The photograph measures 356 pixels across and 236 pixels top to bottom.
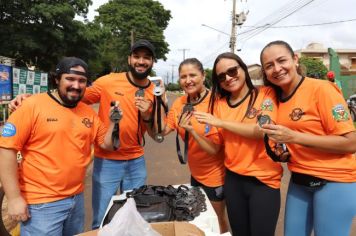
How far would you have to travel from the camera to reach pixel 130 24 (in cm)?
4031

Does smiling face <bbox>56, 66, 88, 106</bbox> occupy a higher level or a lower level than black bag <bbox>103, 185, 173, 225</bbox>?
higher

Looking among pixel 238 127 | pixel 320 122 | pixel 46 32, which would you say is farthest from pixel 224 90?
pixel 46 32

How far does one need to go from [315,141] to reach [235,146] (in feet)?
2.19

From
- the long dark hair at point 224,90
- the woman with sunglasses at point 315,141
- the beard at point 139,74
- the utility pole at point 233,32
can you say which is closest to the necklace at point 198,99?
the long dark hair at point 224,90

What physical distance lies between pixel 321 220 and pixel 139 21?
4065cm

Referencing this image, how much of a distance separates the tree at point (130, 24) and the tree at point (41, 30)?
16797 millimetres

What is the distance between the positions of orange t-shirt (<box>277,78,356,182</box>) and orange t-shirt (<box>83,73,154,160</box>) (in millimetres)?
1571

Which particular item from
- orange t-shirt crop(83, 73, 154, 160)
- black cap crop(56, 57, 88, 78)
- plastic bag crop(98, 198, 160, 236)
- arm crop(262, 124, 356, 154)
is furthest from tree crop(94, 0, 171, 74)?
plastic bag crop(98, 198, 160, 236)

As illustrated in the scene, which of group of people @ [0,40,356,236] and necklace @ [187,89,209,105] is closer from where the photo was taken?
group of people @ [0,40,356,236]

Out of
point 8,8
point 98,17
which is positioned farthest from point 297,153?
point 98,17

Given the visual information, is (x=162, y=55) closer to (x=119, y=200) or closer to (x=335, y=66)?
(x=335, y=66)

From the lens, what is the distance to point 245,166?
261cm

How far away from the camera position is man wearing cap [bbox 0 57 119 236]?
2361mm

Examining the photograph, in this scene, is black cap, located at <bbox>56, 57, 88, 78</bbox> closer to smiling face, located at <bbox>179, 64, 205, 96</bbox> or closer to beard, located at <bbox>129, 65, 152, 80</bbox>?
beard, located at <bbox>129, 65, 152, 80</bbox>
